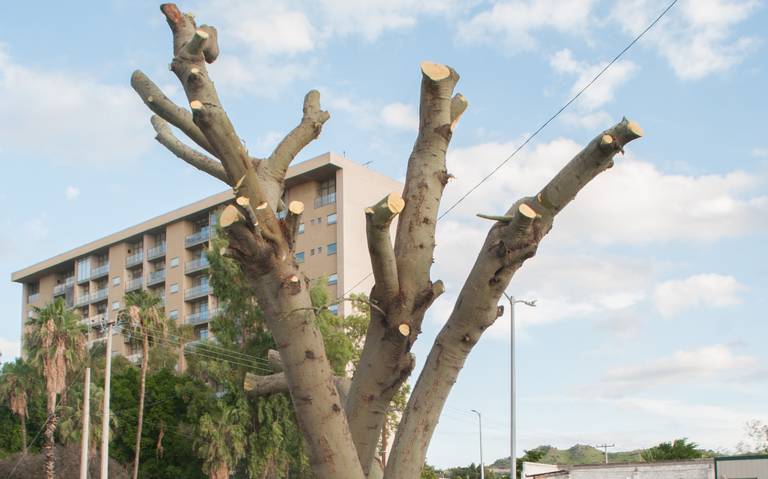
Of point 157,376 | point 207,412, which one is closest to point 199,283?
point 157,376

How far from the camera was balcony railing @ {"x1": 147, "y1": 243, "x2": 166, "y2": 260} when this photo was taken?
77062mm

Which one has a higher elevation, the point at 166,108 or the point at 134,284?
the point at 134,284

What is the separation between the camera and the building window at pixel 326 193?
63.2m

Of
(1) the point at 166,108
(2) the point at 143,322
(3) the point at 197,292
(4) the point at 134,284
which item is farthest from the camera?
(4) the point at 134,284

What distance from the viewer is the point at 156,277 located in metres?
76.9

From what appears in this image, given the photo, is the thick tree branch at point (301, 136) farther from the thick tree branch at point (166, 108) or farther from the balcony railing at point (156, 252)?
the balcony railing at point (156, 252)

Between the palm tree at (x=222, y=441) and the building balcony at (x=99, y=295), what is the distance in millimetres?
48531

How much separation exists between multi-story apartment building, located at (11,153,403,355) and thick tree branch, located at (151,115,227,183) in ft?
138

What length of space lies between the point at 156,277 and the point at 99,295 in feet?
32.6

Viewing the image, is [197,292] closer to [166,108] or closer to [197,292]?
[197,292]

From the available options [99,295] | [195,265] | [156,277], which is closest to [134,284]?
[156,277]

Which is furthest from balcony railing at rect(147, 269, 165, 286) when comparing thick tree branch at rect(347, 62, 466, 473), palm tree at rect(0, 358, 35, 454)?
thick tree branch at rect(347, 62, 466, 473)

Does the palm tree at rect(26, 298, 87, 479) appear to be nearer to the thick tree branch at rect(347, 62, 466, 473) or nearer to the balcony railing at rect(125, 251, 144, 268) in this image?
the thick tree branch at rect(347, 62, 466, 473)

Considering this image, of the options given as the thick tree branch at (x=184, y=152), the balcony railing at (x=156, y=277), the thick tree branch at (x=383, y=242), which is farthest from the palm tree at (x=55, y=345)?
the thick tree branch at (x=383, y=242)
